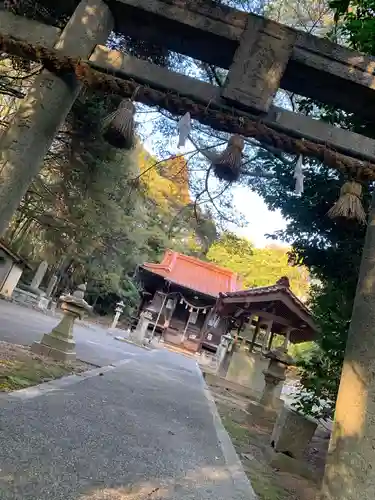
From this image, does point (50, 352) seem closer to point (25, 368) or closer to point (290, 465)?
point (25, 368)

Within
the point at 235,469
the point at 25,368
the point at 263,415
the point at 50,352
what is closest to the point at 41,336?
the point at 50,352

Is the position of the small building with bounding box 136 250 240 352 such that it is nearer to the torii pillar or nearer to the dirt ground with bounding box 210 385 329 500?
the dirt ground with bounding box 210 385 329 500

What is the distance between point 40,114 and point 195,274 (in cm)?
2352

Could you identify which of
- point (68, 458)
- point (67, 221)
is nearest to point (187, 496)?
point (68, 458)

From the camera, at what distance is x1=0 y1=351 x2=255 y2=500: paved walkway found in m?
2.27

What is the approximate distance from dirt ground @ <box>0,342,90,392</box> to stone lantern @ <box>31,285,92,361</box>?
0.57ft

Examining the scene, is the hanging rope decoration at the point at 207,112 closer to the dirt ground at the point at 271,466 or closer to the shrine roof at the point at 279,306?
the dirt ground at the point at 271,466

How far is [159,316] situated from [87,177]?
17.2m

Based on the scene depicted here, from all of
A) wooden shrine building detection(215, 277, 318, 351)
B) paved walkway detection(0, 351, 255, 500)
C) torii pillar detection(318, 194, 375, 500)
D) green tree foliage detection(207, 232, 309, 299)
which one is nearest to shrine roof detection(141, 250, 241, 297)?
green tree foliage detection(207, 232, 309, 299)

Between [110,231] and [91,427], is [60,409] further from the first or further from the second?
[110,231]

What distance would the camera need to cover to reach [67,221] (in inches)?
376

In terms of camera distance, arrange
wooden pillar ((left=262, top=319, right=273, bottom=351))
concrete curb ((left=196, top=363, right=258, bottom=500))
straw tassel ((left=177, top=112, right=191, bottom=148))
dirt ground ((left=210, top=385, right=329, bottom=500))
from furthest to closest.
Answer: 1. wooden pillar ((left=262, top=319, right=273, bottom=351))
2. dirt ground ((left=210, top=385, right=329, bottom=500))
3. concrete curb ((left=196, top=363, right=258, bottom=500))
4. straw tassel ((left=177, top=112, right=191, bottom=148))

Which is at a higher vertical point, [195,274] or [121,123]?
[195,274]

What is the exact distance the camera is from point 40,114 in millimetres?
2879
